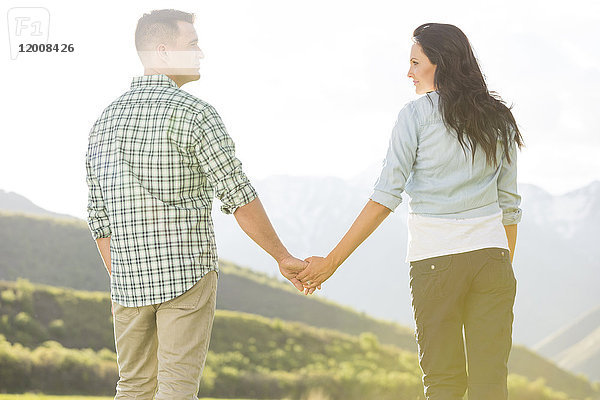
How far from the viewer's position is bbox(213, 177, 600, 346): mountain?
101 metres

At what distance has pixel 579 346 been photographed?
75.8m

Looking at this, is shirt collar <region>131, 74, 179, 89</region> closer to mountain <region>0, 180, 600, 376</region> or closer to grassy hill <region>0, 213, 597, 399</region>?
grassy hill <region>0, 213, 597, 399</region>

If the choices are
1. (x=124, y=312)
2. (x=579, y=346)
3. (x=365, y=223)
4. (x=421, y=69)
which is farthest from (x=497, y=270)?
(x=579, y=346)

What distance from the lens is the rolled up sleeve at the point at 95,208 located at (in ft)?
8.15

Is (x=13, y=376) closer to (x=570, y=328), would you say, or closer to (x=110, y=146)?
(x=110, y=146)

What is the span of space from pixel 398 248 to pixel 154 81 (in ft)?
393

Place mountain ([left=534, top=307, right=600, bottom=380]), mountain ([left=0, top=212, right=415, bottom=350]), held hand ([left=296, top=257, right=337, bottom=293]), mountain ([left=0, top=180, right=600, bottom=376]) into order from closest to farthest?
held hand ([left=296, top=257, right=337, bottom=293])
mountain ([left=0, top=212, right=415, bottom=350])
mountain ([left=534, top=307, right=600, bottom=380])
mountain ([left=0, top=180, right=600, bottom=376])

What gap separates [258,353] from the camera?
101ft

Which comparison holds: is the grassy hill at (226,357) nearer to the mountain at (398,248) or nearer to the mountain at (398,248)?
the mountain at (398,248)

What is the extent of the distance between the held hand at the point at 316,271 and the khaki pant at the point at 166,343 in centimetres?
64

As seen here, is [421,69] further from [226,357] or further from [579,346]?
[579,346]

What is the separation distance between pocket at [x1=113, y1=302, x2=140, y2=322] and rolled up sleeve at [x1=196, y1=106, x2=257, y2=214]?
0.48 metres

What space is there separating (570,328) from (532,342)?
10.6 meters

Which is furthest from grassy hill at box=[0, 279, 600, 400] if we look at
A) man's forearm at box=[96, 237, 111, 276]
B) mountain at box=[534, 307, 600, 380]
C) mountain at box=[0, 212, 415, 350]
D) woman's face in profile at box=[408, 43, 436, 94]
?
mountain at box=[534, 307, 600, 380]
